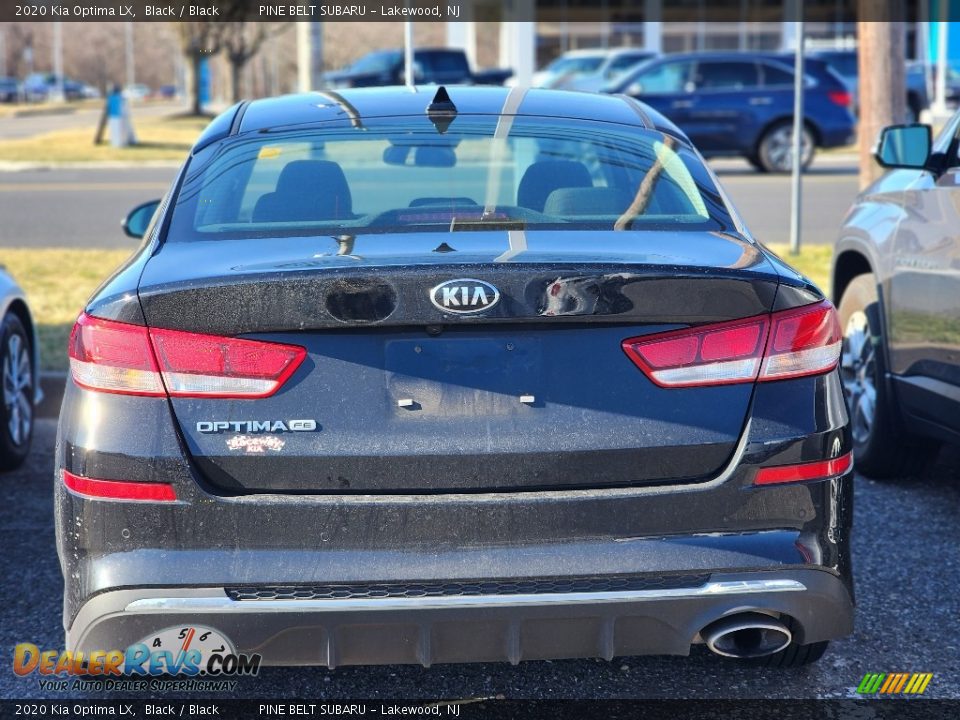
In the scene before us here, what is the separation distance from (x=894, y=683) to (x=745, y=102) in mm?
18665

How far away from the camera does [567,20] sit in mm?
48938

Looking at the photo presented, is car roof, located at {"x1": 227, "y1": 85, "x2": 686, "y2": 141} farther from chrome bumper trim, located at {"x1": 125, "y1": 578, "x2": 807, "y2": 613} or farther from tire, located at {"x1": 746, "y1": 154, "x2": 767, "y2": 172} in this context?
tire, located at {"x1": 746, "y1": 154, "x2": 767, "y2": 172}

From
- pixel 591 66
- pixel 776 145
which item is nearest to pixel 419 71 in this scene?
pixel 591 66

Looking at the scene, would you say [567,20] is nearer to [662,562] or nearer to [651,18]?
[651,18]

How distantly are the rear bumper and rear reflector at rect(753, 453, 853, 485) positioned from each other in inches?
8.0

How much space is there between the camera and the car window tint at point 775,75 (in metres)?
21.6

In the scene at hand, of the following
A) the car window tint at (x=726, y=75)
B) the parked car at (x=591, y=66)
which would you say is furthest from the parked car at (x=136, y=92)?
the car window tint at (x=726, y=75)

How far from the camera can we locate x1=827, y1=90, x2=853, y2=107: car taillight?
2180cm

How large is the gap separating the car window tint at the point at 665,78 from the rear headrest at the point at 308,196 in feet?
60.6

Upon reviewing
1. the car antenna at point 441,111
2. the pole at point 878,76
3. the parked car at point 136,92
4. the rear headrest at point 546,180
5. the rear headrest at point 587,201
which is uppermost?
the parked car at point 136,92

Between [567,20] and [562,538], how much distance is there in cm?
4807

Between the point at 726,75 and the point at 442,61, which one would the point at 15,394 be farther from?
the point at 442,61

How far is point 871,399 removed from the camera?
17.5 ft

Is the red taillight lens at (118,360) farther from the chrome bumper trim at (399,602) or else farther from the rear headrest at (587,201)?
the rear headrest at (587,201)
